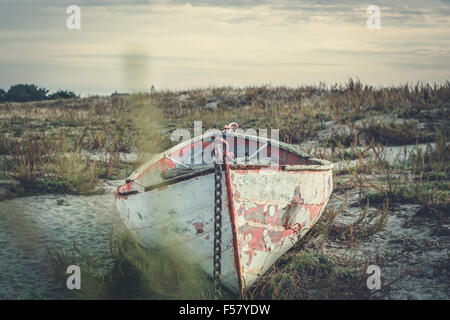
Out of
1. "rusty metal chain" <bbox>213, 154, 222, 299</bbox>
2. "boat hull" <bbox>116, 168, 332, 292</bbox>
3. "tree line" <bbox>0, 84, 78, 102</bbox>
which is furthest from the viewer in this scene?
"tree line" <bbox>0, 84, 78, 102</bbox>

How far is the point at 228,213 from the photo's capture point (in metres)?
3.53

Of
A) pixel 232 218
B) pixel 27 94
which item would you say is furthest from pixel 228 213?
pixel 27 94

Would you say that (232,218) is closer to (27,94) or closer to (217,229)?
(217,229)

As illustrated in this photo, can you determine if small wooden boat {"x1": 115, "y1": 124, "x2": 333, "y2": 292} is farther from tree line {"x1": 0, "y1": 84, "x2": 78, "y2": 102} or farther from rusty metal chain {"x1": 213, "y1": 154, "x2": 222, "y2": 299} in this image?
tree line {"x1": 0, "y1": 84, "x2": 78, "y2": 102}

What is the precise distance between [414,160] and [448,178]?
0.68 m

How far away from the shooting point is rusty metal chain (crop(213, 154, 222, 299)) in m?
3.44

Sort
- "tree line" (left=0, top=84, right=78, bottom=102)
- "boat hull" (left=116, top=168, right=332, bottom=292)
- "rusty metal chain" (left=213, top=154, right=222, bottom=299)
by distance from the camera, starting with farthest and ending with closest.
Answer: "tree line" (left=0, top=84, right=78, bottom=102), "boat hull" (left=116, top=168, right=332, bottom=292), "rusty metal chain" (left=213, top=154, right=222, bottom=299)

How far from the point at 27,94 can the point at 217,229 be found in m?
35.3

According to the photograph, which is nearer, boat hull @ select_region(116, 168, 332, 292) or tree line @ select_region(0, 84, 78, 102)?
boat hull @ select_region(116, 168, 332, 292)

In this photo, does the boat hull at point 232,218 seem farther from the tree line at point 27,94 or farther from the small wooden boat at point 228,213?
the tree line at point 27,94

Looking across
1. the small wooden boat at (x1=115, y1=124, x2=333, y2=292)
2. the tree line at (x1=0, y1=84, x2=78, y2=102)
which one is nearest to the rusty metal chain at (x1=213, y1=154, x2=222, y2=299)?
the small wooden boat at (x1=115, y1=124, x2=333, y2=292)

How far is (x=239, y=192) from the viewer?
11.6ft

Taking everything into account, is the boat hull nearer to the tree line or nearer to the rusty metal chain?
the rusty metal chain
